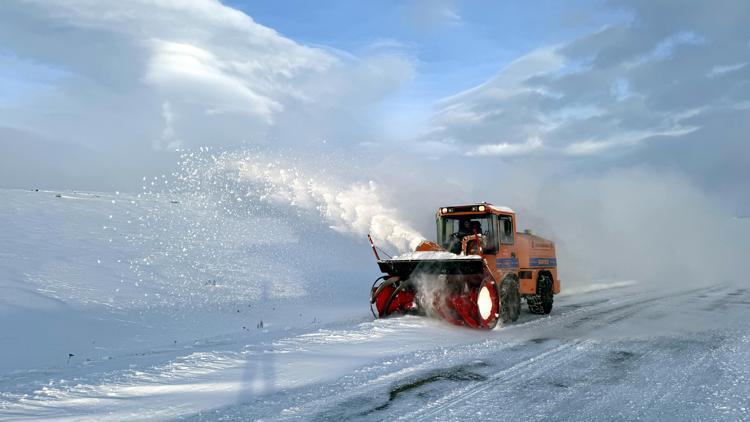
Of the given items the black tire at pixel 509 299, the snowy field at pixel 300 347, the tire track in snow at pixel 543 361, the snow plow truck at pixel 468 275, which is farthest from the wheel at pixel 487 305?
the tire track in snow at pixel 543 361

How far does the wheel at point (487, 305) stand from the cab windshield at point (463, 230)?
3.85ft

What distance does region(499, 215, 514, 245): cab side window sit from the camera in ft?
34.8

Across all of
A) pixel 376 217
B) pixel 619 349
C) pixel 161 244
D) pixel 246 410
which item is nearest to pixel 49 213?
pixel 161 244

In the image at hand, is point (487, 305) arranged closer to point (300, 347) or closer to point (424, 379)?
point (300, 347)

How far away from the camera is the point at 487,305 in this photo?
919 cm

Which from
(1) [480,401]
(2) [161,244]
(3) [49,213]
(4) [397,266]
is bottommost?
(1) [480,401]

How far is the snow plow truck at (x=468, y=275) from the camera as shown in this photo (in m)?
9.24

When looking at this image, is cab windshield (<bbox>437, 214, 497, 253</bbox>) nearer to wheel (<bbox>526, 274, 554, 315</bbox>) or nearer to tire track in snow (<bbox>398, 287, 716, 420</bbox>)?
tire track in snow (<bbox>398, 287, 716, 420</bbox>)

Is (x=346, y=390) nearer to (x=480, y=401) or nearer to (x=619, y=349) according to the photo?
(x=480, y=401)

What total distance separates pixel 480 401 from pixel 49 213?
20781mm

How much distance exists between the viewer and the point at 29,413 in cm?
438

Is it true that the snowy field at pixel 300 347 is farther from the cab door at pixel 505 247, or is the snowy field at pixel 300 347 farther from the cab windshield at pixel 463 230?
the cab windshield at pixel 463 230

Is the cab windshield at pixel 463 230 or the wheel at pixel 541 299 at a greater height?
the cab windshield at pixel 463 230

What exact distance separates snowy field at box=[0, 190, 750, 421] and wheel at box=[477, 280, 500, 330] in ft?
0.81
